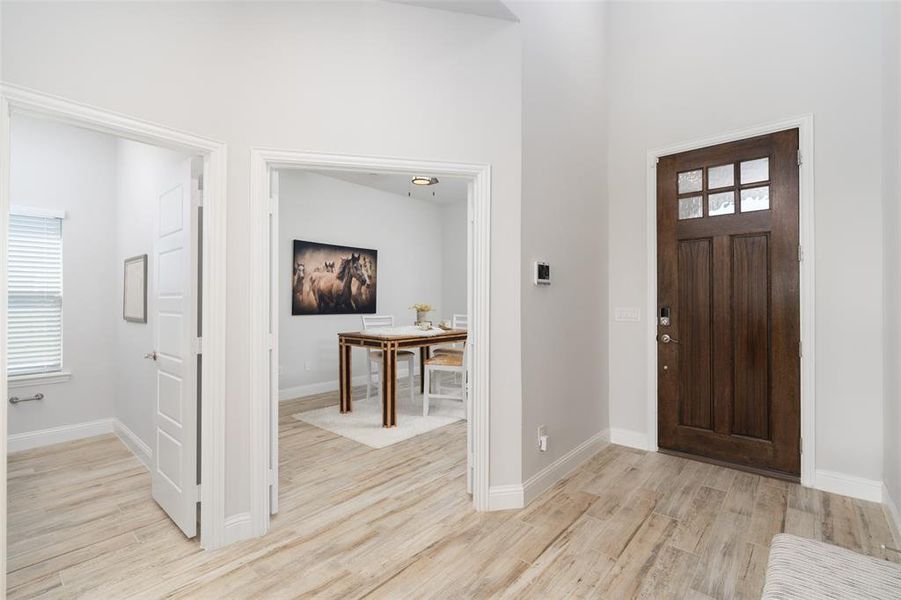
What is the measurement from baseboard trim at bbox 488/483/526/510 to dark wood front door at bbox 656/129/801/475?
63.2 inches

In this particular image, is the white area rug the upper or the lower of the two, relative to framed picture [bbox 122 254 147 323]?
lower

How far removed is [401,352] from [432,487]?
260cm

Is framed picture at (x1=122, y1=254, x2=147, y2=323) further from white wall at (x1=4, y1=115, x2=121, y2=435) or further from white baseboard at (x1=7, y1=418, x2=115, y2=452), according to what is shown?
white baseboard at (x1=7, y1=418, x2=115, y2=452)

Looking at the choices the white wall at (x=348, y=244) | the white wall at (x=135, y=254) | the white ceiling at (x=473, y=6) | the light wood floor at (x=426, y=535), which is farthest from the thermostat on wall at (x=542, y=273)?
the white wall at (x=348, y=244)

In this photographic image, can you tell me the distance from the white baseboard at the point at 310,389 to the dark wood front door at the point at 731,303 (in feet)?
13.4

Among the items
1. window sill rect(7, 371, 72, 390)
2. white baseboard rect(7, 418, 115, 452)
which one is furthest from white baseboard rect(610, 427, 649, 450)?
window sill rect(7, 371, 72, 390)

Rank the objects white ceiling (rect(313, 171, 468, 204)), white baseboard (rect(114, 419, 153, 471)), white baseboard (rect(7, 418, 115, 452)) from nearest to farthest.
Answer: white baseboard (rect(114, 419, 153, 471))
white baseboard (rect(7, 418, 115, 452))
white ceiling (rect(313, 171, 468, 204))

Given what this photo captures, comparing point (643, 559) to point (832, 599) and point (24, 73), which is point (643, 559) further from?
point (24, 73)

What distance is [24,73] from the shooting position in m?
1.66

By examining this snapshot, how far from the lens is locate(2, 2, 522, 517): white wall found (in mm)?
1846

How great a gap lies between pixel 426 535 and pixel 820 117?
3676 mm

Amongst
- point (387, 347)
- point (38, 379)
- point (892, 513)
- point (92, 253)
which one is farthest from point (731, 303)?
point (38, 379)

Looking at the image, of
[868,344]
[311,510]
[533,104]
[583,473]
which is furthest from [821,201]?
[311,510]

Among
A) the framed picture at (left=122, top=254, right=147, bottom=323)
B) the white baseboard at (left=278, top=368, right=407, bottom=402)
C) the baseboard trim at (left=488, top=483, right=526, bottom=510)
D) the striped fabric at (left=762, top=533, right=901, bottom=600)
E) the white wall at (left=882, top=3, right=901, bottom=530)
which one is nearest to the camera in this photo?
the striped fabric at (left=762, top=533, right=901, bottom=600)
